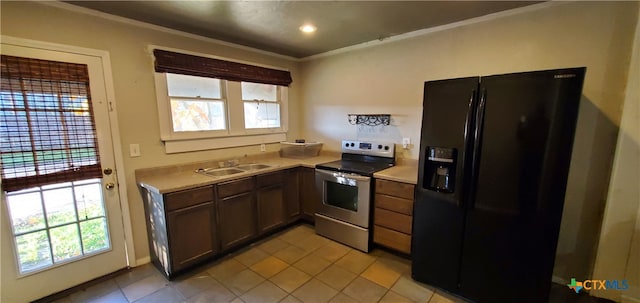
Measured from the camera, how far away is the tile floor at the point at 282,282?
6.63ft

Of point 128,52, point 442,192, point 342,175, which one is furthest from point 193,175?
point 442,192

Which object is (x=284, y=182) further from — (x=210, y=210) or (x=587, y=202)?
(x=587, y=202)

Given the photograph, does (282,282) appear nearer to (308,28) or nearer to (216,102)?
(216,102)

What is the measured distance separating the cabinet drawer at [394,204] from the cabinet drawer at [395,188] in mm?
41

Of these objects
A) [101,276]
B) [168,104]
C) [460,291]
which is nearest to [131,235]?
[101,276]

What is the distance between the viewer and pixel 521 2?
2002mm

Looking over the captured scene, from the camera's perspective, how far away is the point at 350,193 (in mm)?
2754

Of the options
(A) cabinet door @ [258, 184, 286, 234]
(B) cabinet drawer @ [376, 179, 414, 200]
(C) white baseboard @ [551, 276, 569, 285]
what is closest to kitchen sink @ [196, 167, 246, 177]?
(A) cabinet door @ [258, 184, 286, 234]

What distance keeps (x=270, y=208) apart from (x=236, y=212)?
44 cm

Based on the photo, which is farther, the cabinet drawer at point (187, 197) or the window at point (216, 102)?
the window at point (216, 102)

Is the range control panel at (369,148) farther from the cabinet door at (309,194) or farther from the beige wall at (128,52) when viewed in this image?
the beige wall at (128,52)

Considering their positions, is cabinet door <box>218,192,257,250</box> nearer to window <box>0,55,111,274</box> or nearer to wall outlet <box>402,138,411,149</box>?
window <box>0,55,111,274</box>

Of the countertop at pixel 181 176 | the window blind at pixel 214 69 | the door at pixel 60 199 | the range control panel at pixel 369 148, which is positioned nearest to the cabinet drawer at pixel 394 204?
the range control panel at pixel 369 148

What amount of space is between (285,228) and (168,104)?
1955 mm
